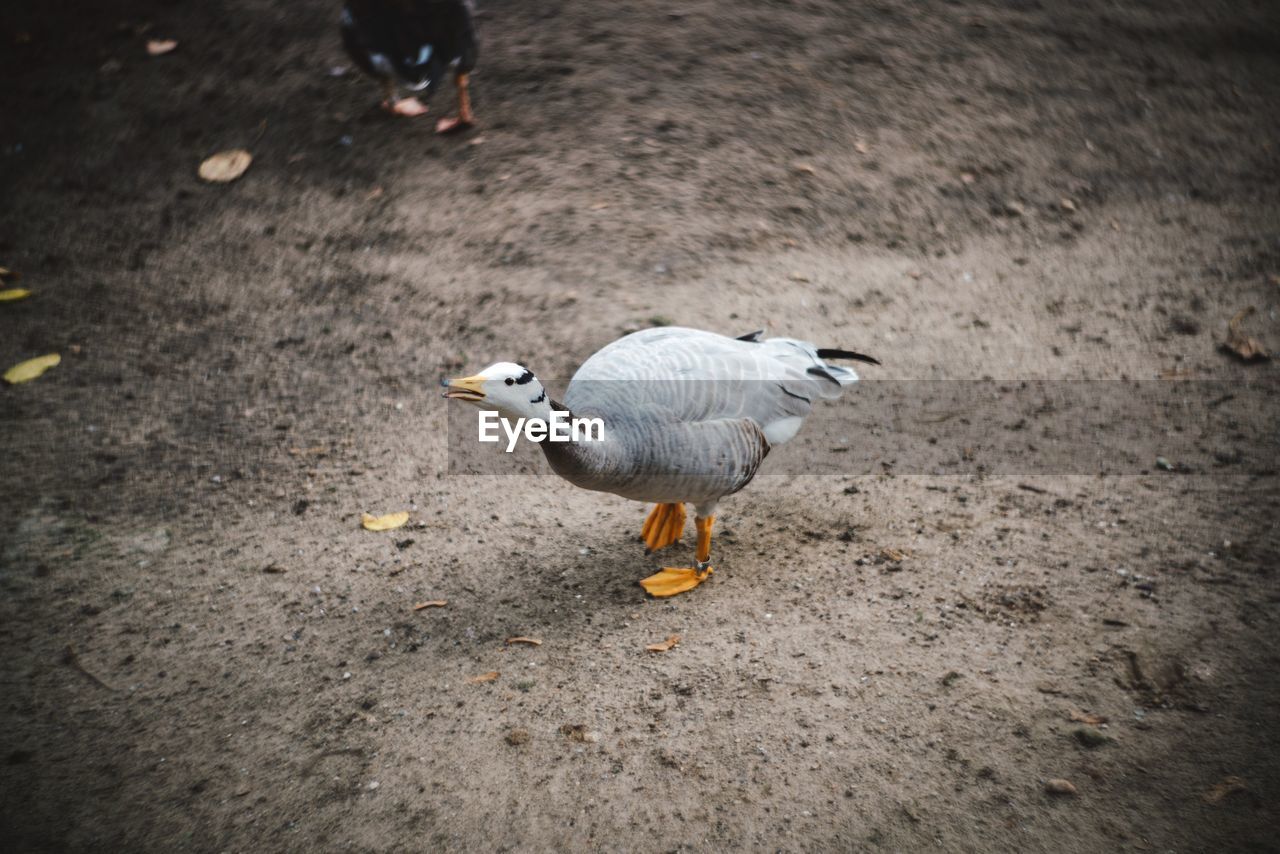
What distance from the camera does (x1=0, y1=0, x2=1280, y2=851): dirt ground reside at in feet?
8.93

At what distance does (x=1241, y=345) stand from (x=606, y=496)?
386 cm

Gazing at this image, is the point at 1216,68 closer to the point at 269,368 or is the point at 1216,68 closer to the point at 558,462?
the point at 558,462

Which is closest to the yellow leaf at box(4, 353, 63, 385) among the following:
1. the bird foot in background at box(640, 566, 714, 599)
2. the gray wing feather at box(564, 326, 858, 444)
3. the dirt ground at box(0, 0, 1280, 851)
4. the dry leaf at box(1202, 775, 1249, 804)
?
the dirt ground at box(0, 0, 1280, 851)

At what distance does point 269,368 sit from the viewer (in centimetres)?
491

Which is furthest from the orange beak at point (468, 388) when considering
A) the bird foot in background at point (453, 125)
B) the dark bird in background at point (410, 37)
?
the bird foot in background at point (453, 125)

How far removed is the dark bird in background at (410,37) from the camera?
231 inches

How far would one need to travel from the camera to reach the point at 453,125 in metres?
6.38

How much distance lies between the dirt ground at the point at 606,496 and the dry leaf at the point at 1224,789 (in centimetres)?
1

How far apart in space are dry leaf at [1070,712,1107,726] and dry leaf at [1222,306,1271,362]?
3075mm

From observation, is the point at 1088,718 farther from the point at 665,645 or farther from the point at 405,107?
the point at 405,107

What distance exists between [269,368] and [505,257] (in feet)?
5.41

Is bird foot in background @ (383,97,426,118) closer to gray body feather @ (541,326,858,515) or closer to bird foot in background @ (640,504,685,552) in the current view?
gray body feather @ (541,326,858,515)

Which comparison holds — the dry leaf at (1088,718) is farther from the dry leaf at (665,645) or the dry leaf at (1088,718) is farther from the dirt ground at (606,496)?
the dry leaf at (665,645)

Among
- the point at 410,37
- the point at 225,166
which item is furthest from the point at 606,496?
the point at 225,166
